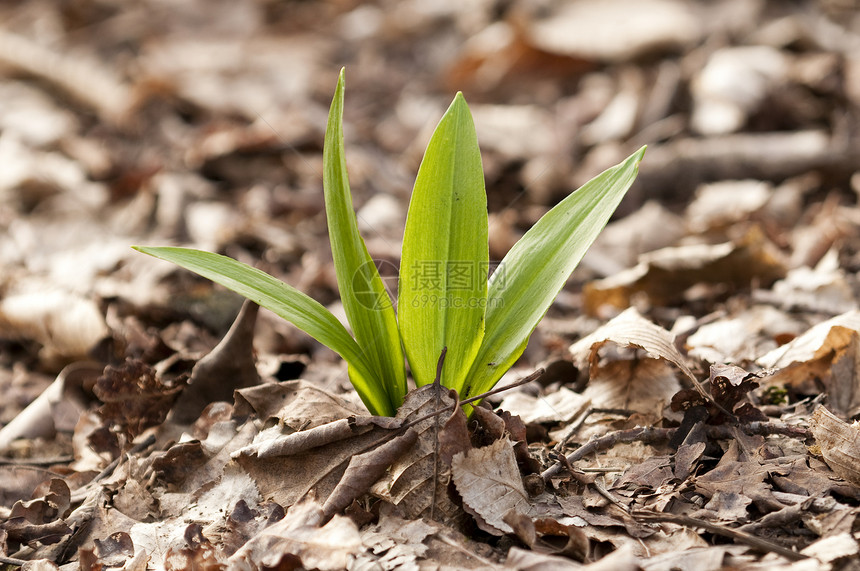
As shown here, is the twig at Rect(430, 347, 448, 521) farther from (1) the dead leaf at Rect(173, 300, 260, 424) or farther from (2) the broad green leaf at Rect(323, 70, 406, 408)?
(1) the dead leaf at Rect(173, 300, 260, 424)

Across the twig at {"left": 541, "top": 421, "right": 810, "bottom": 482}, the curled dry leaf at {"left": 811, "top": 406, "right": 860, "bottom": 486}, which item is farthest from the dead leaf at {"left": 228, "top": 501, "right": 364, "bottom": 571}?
the curled dry leaf at {"left": 811, "top": 406, "right": 860, "bottom": 486}

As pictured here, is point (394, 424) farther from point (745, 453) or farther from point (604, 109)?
point (604, 109)

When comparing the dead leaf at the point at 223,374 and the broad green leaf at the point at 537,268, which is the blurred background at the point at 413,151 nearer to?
the dead leaf at the point at 223,374

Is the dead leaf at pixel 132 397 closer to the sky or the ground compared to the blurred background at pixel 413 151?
closer to the ground

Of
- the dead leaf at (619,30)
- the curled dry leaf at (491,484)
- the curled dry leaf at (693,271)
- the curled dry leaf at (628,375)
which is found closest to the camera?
the curled dry leaf at (491,484)

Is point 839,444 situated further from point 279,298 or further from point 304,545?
point 279,298

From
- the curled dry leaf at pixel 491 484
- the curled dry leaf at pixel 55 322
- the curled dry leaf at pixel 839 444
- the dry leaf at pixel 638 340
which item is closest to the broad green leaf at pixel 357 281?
the curled dry leaf at pixel 491 484
